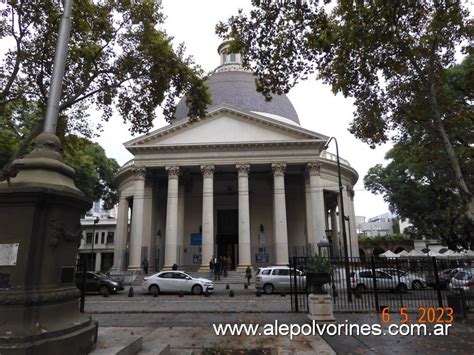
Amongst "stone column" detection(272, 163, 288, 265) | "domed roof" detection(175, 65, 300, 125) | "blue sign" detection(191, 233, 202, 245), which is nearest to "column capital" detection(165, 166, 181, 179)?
"blue sign" detection(191, 233, 202, 245)

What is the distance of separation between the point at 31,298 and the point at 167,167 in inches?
1130

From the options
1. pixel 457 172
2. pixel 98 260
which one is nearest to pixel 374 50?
pixel 457 172

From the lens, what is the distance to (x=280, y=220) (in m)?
31.3

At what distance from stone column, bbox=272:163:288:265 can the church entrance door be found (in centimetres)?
764

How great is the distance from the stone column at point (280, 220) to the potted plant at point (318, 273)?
61.8ft

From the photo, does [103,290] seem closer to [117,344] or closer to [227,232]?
[227,232]

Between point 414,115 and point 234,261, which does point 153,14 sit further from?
point 234,261

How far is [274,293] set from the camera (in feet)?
71.5

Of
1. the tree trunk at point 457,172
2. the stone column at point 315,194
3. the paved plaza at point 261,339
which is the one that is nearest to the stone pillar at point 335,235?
the stone column at point 315,194

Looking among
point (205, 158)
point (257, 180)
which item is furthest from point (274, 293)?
point (257, 180)

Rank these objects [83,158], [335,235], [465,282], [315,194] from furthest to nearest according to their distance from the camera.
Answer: [335,235] < [315,194] < [83,158] < [465,282]

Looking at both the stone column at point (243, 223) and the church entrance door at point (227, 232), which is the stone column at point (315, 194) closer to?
the stone column at point (243, 223)

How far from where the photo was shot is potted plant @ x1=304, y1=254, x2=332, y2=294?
38.5ft

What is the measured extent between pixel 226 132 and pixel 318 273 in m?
23.3
